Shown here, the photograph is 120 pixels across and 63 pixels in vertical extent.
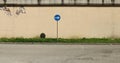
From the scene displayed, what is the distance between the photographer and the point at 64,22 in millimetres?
31906

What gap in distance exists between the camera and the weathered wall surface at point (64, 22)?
1251 inches

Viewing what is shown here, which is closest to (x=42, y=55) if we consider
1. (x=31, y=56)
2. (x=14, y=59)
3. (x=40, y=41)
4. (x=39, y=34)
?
(x=31, y=56)

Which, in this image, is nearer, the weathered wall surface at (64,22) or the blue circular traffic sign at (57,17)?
the blue circular traffic sign at (57,17)

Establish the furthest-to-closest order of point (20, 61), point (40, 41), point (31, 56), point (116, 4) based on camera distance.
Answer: point (116, 4) < point (40, 41) < point (31, 56) < point (20, 61)

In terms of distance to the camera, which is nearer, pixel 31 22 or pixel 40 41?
pixel 40 41

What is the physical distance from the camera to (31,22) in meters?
31.9

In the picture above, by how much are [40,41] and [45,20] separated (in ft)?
10.5

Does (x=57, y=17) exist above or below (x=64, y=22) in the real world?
above

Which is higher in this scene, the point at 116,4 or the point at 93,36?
the point at 116,4

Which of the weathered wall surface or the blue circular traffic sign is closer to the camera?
the blue circular traffic sign

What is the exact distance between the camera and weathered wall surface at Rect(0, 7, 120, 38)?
104ft

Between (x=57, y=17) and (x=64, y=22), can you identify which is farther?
(x=64, y=22)

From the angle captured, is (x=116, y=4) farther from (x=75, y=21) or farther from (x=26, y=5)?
(x=26, y=5)

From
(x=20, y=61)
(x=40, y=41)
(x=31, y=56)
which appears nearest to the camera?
(x=20, y=61)
